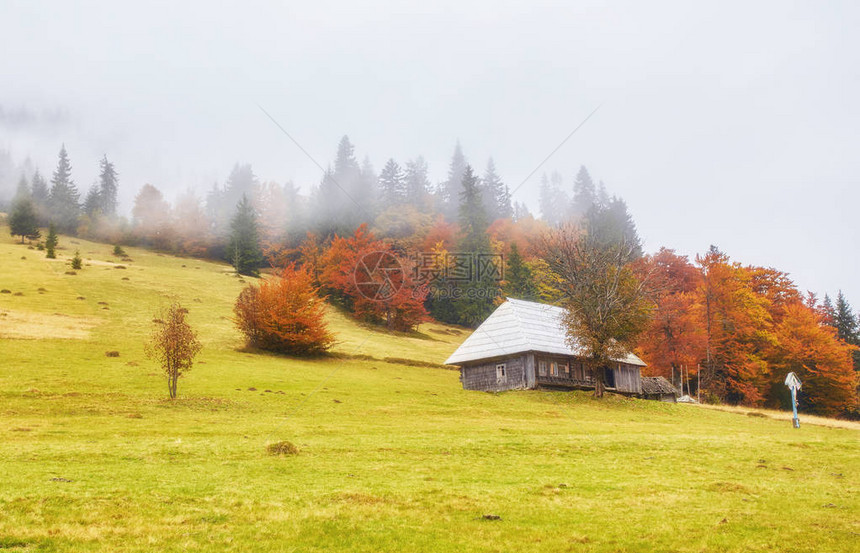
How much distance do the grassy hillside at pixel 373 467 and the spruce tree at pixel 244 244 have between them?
5428 cm

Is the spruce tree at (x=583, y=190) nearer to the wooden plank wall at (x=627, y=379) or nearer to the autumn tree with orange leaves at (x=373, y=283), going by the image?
the autumn tree with orange leaves at (x=373, y=283)

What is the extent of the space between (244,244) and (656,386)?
230 ft

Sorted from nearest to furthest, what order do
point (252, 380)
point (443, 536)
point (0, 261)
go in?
point (443, 536) → point (252, 380) → point (0, 261)

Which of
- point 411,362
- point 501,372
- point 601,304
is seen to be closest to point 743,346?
point 601,304

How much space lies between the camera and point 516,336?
4822cm

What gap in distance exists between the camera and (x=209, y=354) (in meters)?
49.7

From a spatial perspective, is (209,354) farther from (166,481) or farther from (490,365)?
(166,481)

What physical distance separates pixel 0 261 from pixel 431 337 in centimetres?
5439

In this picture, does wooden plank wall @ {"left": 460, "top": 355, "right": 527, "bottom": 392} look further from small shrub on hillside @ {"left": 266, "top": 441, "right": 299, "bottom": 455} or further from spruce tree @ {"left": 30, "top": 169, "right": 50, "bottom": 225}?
spruce tree @ {"left": 30, "top": 169, "right": 50, "bottom": 225}

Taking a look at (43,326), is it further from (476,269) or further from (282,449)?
(476,269)

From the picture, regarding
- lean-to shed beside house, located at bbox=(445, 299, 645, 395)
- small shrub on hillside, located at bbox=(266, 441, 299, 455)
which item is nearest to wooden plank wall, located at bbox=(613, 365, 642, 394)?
lean-to shed beside house, located at bbox=(445, 299, 645, 395)

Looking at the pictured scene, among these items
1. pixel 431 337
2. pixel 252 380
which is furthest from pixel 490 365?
pixel 431 337

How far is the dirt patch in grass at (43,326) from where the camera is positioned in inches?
1790

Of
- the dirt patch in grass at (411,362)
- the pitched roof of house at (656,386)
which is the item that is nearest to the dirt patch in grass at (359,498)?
the dirt patch in grass at (411,362)
